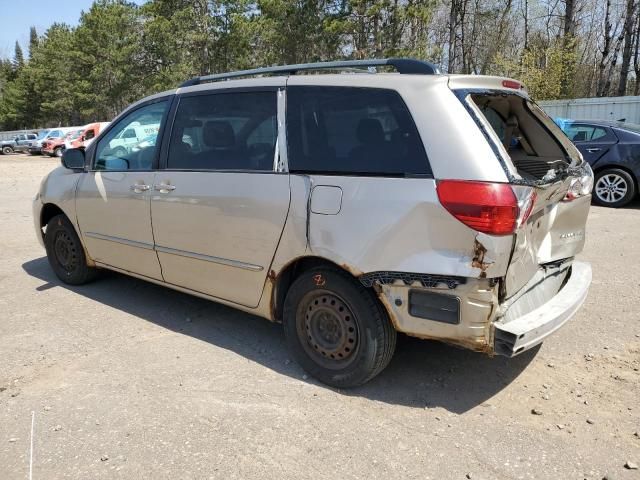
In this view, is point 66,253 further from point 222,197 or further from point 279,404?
point 279,404

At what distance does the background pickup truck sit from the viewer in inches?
1492

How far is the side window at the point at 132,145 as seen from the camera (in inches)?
168

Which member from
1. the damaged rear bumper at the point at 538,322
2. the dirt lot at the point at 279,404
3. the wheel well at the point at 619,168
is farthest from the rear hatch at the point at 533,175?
the wheel well at the point at 619,168

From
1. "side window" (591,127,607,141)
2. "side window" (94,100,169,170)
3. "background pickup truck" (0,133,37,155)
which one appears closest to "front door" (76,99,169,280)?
"side window" (94,100,169,170)

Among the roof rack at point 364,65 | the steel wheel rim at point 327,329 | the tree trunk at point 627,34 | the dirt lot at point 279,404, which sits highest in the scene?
the tree trunk at point 627,34

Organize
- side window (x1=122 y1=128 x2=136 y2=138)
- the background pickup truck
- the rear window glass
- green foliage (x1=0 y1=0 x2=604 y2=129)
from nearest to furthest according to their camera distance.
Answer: the rear window glass → side window (x1=122 y1=128 x2=136 y2=138) → green foliage (x1=0 y1=0 x2=604 y2=129) → the background pickup truck

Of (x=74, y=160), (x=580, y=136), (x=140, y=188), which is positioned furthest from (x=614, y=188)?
(x=74, y=160)

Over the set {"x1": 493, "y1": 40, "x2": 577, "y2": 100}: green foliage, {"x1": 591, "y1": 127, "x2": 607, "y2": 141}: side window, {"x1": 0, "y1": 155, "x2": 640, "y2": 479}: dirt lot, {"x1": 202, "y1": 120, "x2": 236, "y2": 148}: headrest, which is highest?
{"x1": 493, "y1": 40, "x2": 577, "y2": 100}: green foliage

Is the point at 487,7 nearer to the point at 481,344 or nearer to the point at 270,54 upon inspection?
the point at 270,54

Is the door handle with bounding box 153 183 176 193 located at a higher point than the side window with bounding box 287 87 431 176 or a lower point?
lower

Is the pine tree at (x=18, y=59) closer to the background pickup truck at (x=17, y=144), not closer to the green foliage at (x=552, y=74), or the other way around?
the background pickup truck at (x=17, y=144)

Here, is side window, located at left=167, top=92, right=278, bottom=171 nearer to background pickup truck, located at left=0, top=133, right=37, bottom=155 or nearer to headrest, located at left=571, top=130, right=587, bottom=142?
headrest, located at left=571, top=130, right=587, bottom=142

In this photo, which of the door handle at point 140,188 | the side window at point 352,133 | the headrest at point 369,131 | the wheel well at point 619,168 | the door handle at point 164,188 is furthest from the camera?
the wheel well at point 619,168

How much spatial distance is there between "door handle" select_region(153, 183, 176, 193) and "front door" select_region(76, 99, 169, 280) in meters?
0.09
